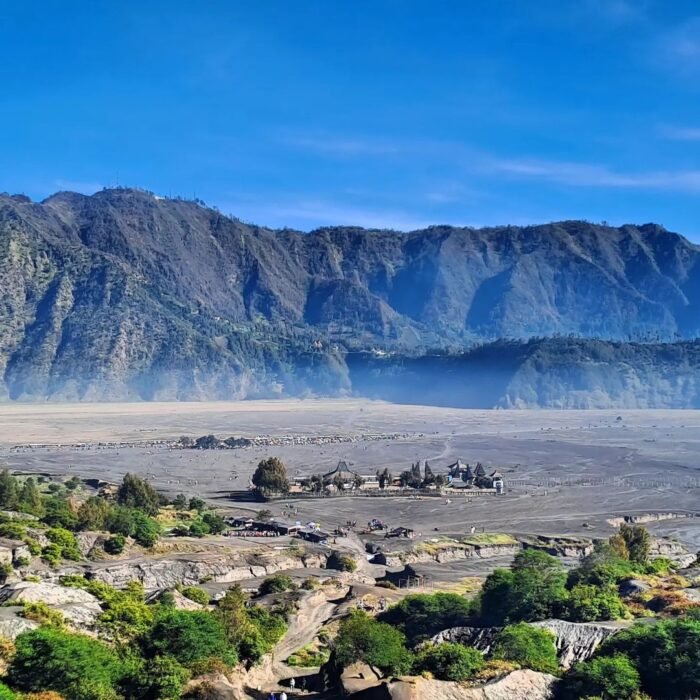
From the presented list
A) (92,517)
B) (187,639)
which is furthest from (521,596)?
(92,517)

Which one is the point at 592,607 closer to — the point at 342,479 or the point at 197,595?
the point at 197,595

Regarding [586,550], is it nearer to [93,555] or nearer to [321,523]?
[321,523]

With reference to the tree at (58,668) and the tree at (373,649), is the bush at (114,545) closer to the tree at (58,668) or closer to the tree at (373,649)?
the tree at (373,649)

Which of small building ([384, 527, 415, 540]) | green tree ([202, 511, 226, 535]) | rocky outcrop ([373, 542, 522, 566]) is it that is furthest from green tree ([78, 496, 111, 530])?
small building ([384, 527, 415, 540])

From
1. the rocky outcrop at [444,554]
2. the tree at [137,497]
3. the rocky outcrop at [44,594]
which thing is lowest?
the rocky outcrop at [444,554]

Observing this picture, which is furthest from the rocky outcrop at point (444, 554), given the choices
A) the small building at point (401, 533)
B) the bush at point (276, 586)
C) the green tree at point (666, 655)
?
the green tree at point (666, 655)

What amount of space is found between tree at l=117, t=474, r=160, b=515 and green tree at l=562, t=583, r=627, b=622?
124 feet

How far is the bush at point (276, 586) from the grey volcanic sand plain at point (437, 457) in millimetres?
21370

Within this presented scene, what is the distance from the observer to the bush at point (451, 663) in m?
25.6

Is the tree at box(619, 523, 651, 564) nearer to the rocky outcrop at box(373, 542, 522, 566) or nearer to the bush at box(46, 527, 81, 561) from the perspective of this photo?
the rocky outcrop at box(373, 542, 522, 566)

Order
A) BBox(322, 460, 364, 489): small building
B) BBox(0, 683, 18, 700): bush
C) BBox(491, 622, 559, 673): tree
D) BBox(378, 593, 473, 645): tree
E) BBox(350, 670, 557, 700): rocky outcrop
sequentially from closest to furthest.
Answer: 1. BBox(0, 683, 18, 700): bush
2. BBox(350, 670, 557, 700): rocky outcrop
3. BBox(491, 622, 559, 673): tree
4. BBox(378, 593, 473, 645): tree
5. BBox(322, 460, 364, 489): small building

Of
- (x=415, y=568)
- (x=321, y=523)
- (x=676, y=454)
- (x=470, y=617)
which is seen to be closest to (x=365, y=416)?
(x=676, y=454)

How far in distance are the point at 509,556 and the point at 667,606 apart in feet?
85.1

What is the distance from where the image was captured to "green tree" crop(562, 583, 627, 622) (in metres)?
31.5
